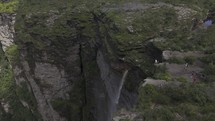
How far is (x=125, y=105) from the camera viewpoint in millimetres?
20797

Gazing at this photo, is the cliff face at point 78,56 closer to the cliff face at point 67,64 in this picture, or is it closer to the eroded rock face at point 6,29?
the cliff face at point 67,64

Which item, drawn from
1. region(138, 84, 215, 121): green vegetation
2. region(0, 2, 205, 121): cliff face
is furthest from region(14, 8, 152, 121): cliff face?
region(138, 84, 215, 121): green vegetation

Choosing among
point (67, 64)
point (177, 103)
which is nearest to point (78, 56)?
point (67, 64)

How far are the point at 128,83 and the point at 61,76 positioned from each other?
9875 mm

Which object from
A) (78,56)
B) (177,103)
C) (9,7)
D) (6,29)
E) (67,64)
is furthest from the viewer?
(6,29)

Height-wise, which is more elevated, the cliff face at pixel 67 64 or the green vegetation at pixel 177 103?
the green vegetation at pixel 177 103

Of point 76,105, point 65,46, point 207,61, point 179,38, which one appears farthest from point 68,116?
point 207,61

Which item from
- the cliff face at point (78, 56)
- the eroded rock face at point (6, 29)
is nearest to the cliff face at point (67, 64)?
the cliff face at point (78, 56)

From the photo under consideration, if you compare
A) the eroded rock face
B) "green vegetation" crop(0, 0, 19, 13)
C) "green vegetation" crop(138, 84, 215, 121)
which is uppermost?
"green vegetation" crop(138, 84, 215, 121)

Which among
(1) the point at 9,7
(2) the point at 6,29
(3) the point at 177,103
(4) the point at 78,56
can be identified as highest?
(3) the point at 177,103

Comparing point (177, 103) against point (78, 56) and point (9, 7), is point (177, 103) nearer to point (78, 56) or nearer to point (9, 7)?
point (78, 56)

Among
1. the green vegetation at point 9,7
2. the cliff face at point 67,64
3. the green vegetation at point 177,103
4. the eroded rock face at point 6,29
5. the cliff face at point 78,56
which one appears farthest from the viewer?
the eroded rock face at point 6,29

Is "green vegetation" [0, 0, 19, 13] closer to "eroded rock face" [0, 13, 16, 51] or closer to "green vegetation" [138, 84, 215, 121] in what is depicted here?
"eroded rock face" [0, 13, 16, 51]

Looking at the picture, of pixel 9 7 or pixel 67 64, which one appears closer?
pixel 67 64
